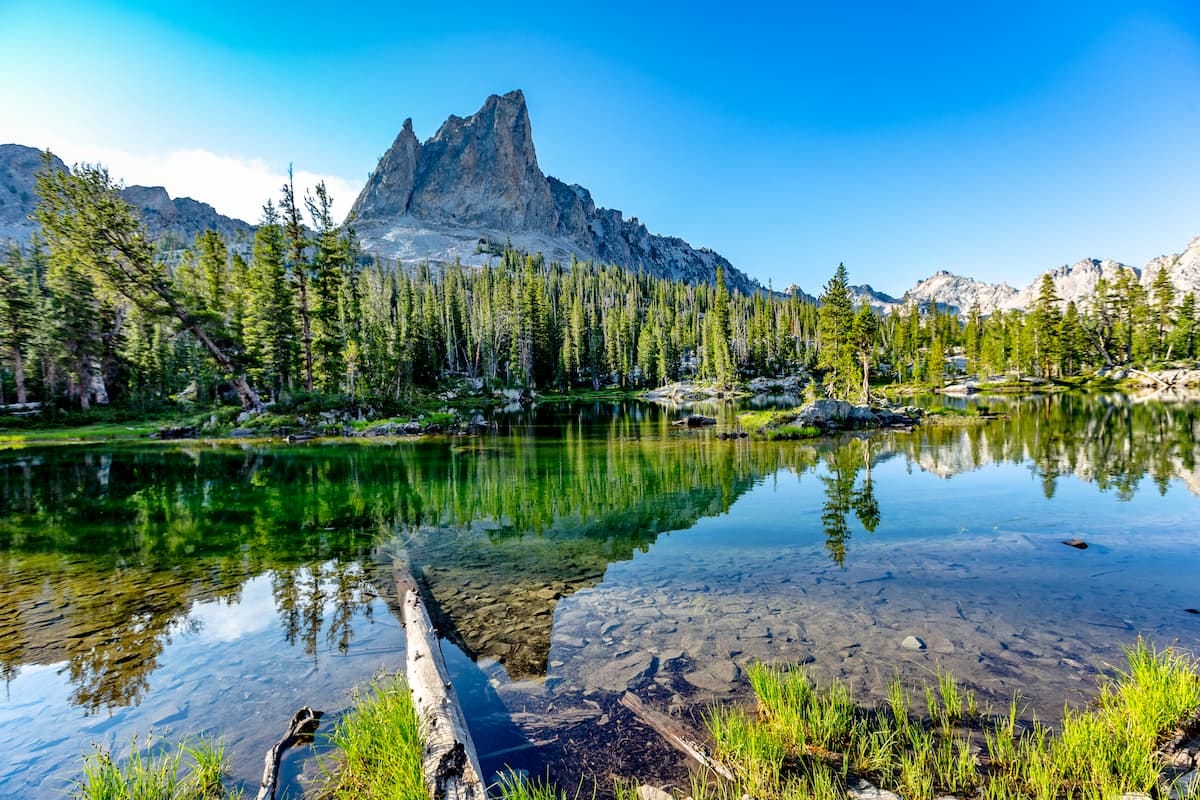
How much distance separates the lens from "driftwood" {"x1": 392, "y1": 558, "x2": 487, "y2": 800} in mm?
4199

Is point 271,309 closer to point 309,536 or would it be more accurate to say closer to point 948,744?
point 309,536

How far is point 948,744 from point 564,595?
6.27 metres

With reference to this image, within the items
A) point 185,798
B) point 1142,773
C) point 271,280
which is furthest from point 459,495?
point 271,280

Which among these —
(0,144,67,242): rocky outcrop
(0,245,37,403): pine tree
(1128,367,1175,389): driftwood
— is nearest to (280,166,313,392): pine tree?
(0,245,37,403): pine tree

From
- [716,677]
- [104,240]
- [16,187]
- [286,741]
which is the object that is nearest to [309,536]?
[286,741]

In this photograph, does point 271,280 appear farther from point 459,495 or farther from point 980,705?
point 980,705

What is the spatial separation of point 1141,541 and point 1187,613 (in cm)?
475

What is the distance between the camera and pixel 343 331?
167ft

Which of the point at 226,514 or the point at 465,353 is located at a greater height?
the point at 465,353

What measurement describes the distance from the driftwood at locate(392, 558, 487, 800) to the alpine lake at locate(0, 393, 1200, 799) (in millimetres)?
596

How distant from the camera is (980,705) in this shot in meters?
5.94

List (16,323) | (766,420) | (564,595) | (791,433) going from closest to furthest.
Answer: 1. (564,595)
2. (791,433)
3. (766,420)
4. (16,323)

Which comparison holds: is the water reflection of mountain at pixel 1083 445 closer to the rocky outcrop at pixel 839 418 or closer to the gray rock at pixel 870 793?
the rocky outcrop at pixel 839 418

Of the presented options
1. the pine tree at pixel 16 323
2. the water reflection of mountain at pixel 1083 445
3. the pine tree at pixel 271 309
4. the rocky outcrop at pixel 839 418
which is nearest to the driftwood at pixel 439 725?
the water reflection of mountain at pixel 1083 445
